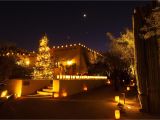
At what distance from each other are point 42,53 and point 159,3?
47.7 feet

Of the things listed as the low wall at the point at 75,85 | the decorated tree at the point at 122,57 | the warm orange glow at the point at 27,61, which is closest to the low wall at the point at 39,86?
the low wall at the point at 75,85

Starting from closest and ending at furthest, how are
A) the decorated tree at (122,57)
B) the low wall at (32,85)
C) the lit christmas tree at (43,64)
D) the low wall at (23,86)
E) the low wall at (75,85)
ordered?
the low wall at (23,86) → the low wall at (32,85) → the low wall at (75,85) → the decorated tree at (122,57) → the lit christmas tree at (43,64)

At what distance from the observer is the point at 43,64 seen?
2164cm

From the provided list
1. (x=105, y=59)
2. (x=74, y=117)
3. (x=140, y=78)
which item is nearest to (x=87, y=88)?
(x=105, y=59)

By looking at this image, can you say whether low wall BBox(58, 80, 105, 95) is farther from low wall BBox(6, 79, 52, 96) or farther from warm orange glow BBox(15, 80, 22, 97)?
warm orange glow BBox(15, 80, 22, 97)

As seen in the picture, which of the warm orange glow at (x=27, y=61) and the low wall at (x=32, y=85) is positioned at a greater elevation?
the warm orange glow at (x=27, y=61)

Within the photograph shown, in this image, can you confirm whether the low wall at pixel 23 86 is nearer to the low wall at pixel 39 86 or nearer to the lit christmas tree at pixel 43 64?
the low wall at pixel 39 86

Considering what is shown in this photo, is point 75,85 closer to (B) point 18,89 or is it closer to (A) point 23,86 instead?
(A) point 23,86

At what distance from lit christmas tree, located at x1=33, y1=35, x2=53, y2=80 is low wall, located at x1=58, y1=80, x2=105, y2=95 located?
3.46 metres

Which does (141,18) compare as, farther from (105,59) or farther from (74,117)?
(105,59)

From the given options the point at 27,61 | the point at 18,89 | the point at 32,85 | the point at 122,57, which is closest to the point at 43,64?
the point at 32,85

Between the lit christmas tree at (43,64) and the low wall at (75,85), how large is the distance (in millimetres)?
3463

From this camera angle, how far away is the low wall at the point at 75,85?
16.3 m

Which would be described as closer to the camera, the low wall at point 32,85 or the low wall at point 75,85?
the low wall at point 32,85
